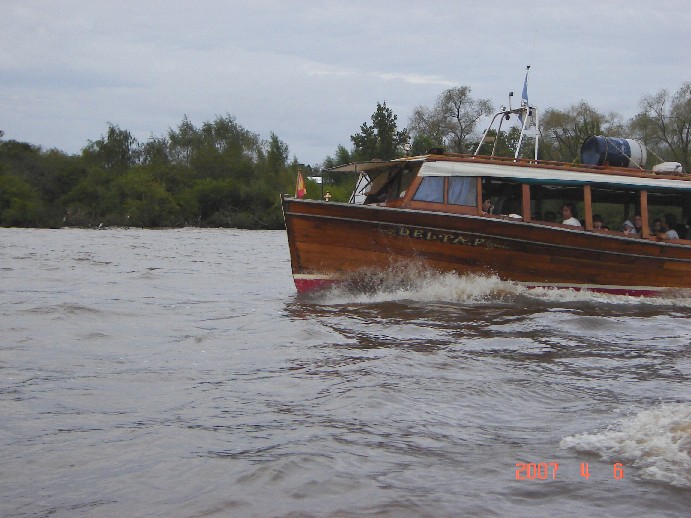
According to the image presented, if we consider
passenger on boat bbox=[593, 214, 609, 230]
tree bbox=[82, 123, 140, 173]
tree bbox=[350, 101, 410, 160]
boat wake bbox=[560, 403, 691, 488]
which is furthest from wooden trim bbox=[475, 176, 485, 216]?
tree bbox=[82, 123, 140, 173]

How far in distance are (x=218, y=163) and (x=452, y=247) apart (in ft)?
241

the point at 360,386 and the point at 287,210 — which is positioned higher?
the point at 287,210

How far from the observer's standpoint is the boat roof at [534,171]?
13.0m

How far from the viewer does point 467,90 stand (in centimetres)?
5325

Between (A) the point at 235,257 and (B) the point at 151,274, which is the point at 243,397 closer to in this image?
(B) the point at 151,274

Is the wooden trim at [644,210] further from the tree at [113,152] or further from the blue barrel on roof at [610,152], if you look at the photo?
the tree at [113,152]

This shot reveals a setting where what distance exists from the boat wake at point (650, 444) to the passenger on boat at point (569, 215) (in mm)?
8322

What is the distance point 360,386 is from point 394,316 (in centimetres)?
434

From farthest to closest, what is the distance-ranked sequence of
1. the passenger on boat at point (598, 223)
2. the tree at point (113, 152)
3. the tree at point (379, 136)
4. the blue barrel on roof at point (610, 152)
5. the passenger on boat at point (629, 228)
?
1. the tree at point (113, 152)
2. the tree at point (379, 136)
3. the blue barrel on roof at point (610, 152)
4. the passenger on boat at point (598, 223)
5. the passenger on boat at point (629, 228)

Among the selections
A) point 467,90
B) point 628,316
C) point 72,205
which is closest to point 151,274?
point 628,316

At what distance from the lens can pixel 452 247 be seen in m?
12.7

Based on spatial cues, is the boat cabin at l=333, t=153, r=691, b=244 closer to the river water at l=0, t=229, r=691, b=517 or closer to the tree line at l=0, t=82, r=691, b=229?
the river water at l=0, t=229, r=691, b=517
